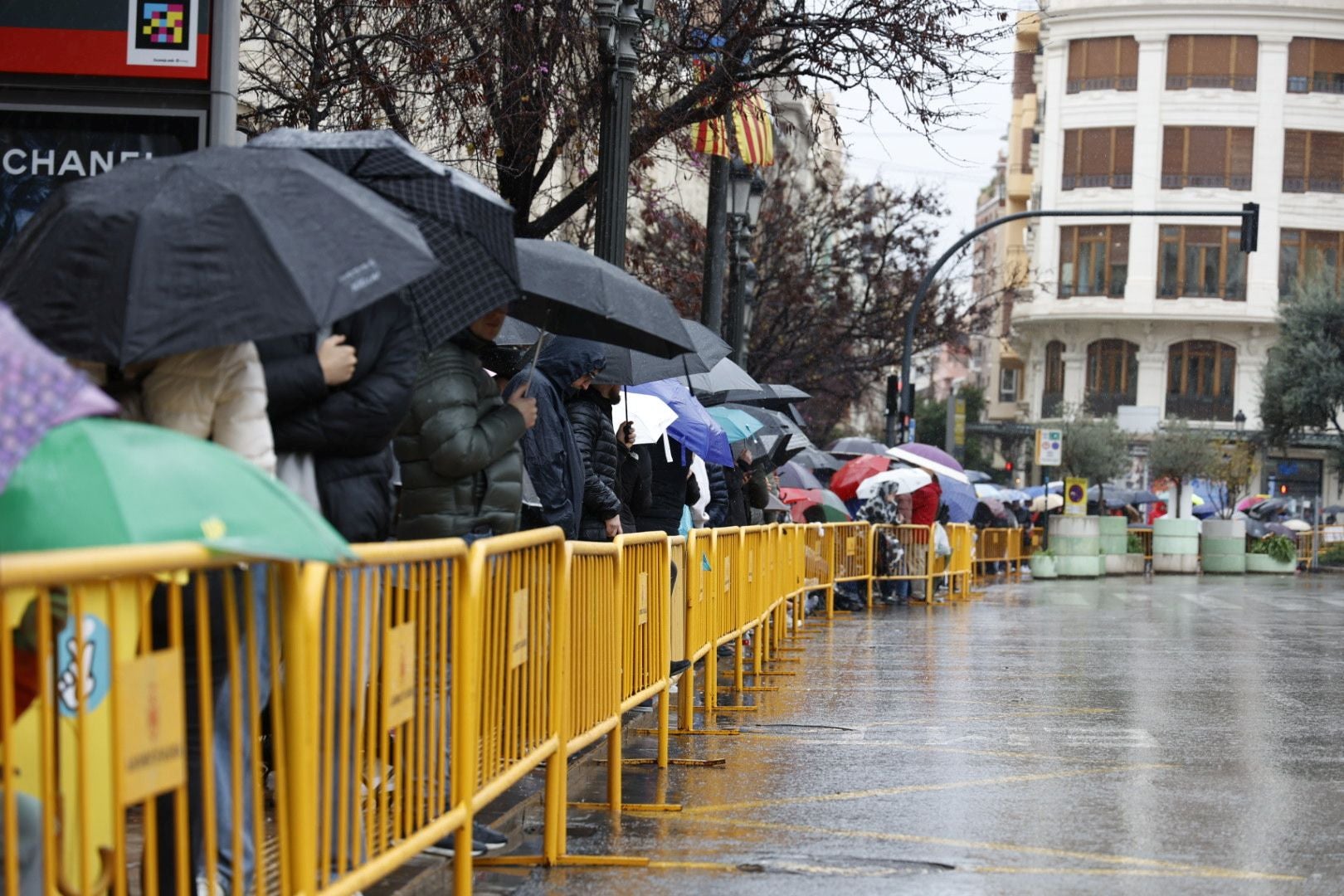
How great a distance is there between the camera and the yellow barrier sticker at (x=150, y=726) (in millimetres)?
3596

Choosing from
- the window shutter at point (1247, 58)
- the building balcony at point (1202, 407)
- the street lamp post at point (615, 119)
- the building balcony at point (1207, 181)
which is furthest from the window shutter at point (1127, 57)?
the street lamp post at point (615, 119)

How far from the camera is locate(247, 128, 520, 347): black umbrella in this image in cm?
686

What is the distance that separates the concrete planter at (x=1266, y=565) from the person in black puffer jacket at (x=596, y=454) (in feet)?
128

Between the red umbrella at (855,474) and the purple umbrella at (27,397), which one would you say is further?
the red umbrella at (855,474)

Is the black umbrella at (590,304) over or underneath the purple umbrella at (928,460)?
over

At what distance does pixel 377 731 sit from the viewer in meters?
4.93

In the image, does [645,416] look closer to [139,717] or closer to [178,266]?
[178,266]

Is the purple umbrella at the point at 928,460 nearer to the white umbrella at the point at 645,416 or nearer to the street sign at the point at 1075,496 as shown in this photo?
the street sign at the point at 1075,496

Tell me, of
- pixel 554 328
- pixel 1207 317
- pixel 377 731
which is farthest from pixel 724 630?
pixel 1207 317

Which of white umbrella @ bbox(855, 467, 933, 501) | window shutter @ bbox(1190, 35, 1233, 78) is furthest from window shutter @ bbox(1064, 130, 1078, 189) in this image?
white umbrella @ bbox(855, 467, 933, 501)

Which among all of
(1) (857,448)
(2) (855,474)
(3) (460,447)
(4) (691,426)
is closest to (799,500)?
(2) (855,474)

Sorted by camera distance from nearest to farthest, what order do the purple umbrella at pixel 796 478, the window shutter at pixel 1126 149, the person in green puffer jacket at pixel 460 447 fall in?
1. the person in green puffer jacket at pixel 460 447
2. the purple umbrella at pixel 796 478
3. the window shutter at pixel 1126 149

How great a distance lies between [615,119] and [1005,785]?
499cm

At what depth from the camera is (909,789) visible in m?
9.19
